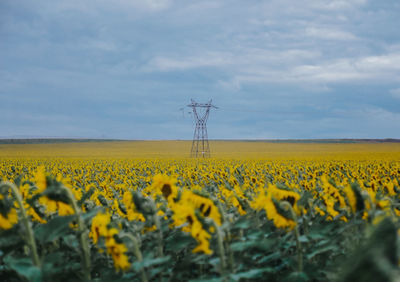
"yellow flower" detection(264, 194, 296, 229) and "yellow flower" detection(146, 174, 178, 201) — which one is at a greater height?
"yellow flower" detection(146, 174, 178, 201)

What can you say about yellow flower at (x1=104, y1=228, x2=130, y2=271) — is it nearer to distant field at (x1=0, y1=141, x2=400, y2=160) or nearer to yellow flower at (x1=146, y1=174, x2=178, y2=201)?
yellow flower at (x1=146, y1=174, x2=178, y2=201)

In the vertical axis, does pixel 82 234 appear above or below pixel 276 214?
below

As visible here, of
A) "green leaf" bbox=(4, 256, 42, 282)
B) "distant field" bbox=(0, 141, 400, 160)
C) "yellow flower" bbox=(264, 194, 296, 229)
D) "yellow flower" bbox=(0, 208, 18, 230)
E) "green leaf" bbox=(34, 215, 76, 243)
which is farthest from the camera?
"distant field" bbox=(0, 141, 400, 160)

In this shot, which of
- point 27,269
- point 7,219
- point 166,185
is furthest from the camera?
point 166,185

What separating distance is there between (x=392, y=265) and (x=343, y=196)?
2779 millimetres

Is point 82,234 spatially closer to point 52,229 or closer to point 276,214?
point 52,229

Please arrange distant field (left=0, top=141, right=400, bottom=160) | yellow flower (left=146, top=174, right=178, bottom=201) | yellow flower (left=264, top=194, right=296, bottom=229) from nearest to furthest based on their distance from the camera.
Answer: yellow flower (left=264, top=194, right=296, bottom=229), yellow flower (left=146, top=174, right=178, bottom=201), distant field (left=0, top=141, right=400, bottom=160)

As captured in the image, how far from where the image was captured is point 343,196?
368cm

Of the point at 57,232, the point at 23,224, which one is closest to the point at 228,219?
the point at 57,232

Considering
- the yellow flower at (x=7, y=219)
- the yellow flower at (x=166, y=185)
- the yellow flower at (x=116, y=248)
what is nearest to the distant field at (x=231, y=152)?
the yellow flower at (x=166, y=185)

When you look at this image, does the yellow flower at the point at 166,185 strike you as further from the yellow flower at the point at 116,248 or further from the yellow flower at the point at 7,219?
the yellow flower at the point at 7,219

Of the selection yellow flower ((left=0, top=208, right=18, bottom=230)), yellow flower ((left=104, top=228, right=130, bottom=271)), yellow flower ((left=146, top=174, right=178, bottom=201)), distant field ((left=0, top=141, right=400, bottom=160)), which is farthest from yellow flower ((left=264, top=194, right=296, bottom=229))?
distant field ((left=0, top=141, right=400, bottom=160))

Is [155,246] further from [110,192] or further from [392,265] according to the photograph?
[110,192]

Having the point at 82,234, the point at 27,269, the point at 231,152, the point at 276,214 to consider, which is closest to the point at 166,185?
the point at 82,234
